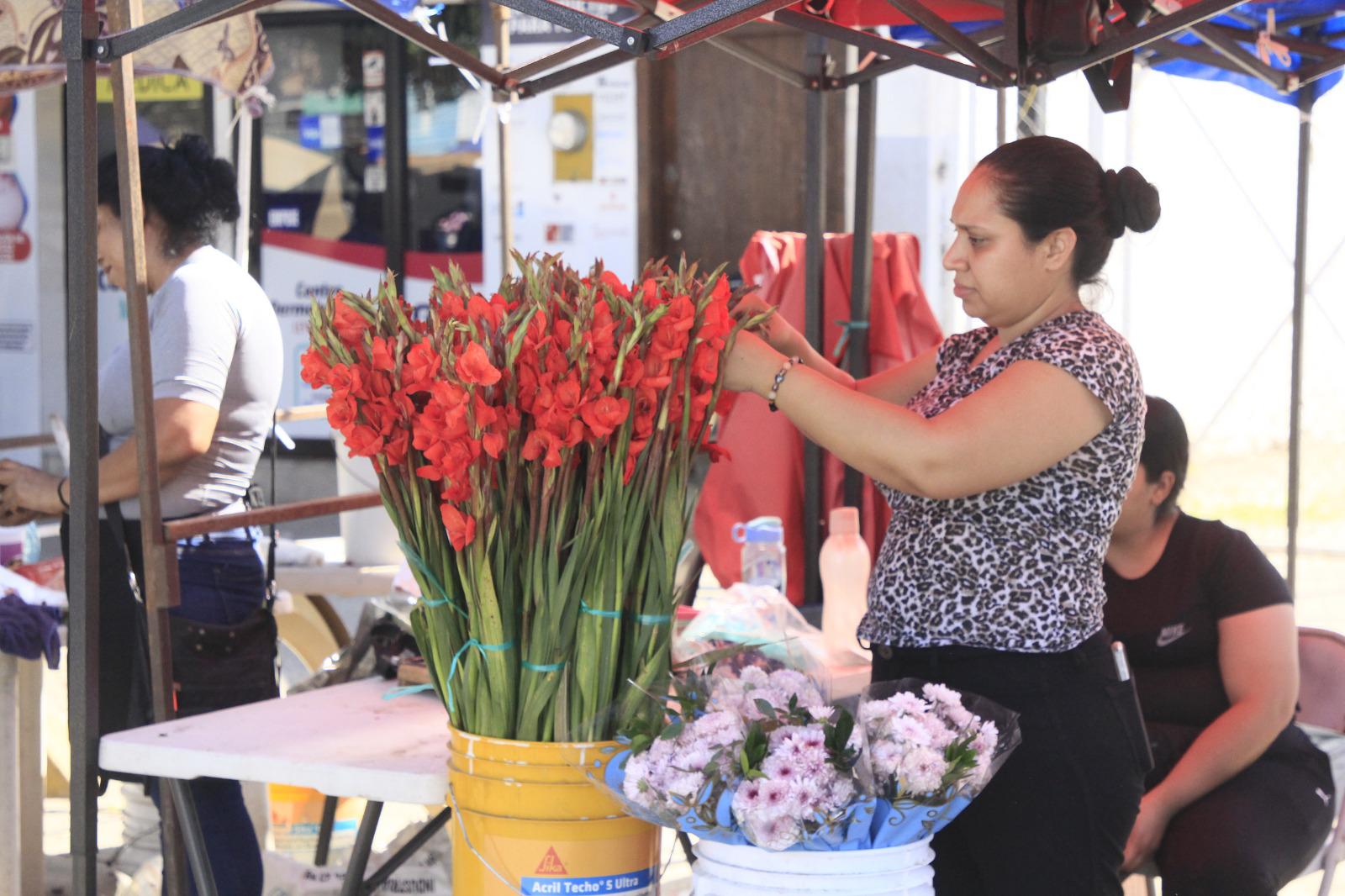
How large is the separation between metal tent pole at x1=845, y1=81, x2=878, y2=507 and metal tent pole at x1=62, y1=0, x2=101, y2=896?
179 centimetres

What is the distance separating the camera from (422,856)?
3055 millimetres

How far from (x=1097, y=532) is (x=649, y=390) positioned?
25.8 inches

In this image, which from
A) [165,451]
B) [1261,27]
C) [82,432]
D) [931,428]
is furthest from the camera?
[1261,27]

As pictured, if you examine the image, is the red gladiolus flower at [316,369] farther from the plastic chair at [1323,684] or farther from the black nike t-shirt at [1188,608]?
the plastic chair at [1323,684]

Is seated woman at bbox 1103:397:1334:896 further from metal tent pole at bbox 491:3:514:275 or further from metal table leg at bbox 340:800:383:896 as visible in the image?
metal tent pole at bbox 491:3:514:275

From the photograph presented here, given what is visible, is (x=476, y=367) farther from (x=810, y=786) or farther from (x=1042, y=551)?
(x=1042, y=551)

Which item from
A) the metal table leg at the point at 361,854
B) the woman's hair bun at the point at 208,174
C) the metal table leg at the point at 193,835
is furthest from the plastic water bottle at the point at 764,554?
the metal table leg at the point at 193,835

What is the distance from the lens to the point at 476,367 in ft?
4.78

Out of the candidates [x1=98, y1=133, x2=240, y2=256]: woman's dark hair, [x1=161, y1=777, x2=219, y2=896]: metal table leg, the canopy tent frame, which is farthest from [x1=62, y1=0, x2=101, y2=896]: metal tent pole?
[x1=98, y1=133, x2=240, y2=256]: woman's dark hair

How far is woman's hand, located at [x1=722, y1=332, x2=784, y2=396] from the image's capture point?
1.70m

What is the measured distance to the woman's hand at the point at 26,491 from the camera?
2689 mm

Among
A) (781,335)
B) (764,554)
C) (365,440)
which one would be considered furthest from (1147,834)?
(365,440)

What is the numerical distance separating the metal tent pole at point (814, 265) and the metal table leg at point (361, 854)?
1423mm

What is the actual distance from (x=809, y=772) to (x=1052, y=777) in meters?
0.53
